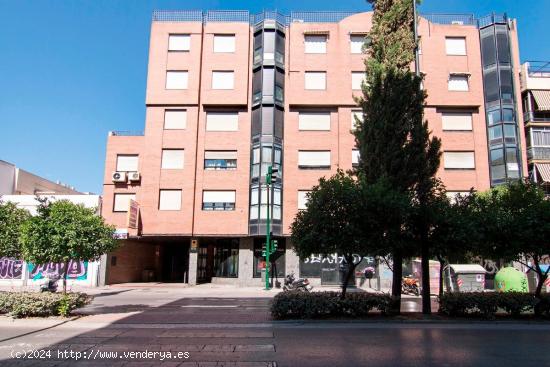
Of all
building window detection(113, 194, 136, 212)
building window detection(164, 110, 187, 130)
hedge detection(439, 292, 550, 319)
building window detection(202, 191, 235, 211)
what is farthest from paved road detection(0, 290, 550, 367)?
building window detection(164, 110, 187, 130)

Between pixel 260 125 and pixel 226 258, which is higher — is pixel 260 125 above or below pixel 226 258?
above

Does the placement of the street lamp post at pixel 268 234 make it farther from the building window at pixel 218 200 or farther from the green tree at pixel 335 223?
the green tree at pixel 335 223

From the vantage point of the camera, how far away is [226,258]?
29.6 metres

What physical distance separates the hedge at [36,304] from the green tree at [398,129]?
9489 millimetres

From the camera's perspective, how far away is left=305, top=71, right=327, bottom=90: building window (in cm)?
2977

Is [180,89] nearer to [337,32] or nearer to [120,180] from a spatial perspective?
[120,180]

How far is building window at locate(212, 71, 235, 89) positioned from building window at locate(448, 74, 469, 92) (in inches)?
622

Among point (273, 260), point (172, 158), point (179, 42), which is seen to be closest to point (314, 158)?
point (273, 260)

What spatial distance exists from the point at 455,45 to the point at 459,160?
28.4 feet

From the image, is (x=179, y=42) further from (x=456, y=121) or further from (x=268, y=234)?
(x=456, y=121)

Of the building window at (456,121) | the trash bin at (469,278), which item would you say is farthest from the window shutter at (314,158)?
the trash bin at (469,278)

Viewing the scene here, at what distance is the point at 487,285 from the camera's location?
2458cm

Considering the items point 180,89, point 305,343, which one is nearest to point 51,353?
point 305,343

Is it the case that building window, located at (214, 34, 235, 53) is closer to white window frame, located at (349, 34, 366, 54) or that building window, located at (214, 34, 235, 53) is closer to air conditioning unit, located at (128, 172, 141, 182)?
white window frame, located at (349, 34, 366, 54)
